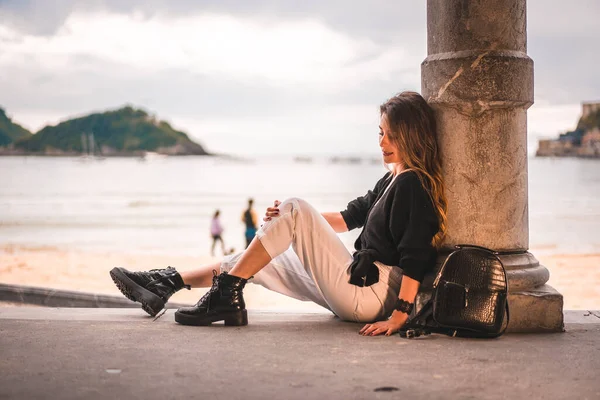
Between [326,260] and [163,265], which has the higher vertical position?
[326,260]

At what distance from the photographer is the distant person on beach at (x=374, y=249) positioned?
12.2 feet

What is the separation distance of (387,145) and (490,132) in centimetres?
56

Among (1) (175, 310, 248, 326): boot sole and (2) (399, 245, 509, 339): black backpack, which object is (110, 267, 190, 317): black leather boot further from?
(2) (399, 245, 509, 339): black backpack

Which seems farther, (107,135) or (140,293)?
(107,135)

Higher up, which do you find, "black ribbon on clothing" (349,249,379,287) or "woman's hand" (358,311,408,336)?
"black ribbon on clothing" (349,249,379,287)

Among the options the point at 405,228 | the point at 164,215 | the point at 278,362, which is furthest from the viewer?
the point at 164,215

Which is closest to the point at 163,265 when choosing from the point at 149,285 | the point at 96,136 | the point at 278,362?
the point at 149,285

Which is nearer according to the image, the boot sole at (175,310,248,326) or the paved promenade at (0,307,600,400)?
the paved promenade at (0,307,600,400)

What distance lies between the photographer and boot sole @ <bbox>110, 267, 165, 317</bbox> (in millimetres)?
4105

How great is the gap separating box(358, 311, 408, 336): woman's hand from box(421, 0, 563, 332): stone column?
57 centimetres

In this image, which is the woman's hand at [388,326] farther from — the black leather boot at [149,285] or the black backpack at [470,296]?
the black leather boot at [149,285]

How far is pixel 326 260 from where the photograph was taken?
3838 mm

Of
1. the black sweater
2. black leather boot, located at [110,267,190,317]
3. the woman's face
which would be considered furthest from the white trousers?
black leather boot, located at [110,267,190,317]

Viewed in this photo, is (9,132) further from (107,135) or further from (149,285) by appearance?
(149,285)
